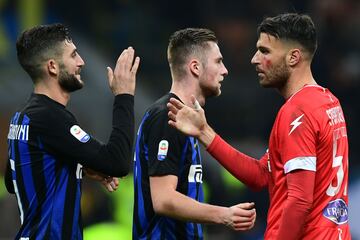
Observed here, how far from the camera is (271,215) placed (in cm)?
437

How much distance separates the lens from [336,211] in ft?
14.1

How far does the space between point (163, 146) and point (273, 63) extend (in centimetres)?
70

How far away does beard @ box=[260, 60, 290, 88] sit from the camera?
446 cm

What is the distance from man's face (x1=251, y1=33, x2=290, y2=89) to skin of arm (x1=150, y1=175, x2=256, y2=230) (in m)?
0.64

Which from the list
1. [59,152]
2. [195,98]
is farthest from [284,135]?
[59,152]

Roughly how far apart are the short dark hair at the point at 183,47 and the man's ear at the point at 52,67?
707 millimetres

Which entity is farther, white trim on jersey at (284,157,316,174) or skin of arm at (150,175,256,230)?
skin of arm at (150,175,256,230)

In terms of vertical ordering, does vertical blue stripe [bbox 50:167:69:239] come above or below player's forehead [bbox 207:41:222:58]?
below

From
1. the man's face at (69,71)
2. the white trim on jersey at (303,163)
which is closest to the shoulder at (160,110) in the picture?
the man's face at (69,71)

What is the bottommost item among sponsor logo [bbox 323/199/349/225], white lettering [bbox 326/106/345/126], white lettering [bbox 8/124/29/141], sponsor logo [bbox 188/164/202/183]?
sponsor logo [bbox 323/199/349/225]

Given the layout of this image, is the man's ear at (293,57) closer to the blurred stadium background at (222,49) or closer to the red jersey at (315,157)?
the red jersey at (315,157)

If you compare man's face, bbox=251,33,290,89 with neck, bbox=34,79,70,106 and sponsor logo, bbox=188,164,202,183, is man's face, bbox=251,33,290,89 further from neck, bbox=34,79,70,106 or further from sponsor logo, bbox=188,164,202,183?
neck, bbox=34,79,70,106

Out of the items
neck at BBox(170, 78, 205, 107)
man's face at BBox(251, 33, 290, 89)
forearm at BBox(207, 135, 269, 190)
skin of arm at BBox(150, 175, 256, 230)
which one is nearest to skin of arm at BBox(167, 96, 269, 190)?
forearm at BBox(207, 135, 269, 190)

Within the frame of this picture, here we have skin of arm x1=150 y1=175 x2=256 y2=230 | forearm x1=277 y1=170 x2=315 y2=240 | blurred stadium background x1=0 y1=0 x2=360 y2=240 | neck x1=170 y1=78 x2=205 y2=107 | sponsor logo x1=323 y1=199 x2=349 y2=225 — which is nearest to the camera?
forearm x1=277 y1=170 x2=315 y2=240
